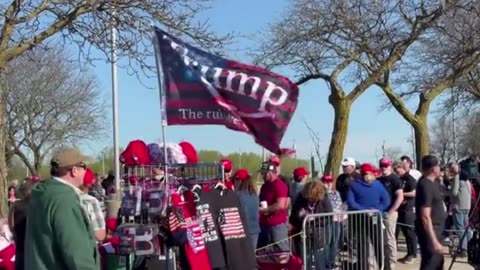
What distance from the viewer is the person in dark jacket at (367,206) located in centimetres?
1168

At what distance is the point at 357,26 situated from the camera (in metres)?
21.1

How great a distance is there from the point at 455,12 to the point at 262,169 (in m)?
10.8

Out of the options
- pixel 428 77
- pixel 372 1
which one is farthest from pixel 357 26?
pixel 428 77

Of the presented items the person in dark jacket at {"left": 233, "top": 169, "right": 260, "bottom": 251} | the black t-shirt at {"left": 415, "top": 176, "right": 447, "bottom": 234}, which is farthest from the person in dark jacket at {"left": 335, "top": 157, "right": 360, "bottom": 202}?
Answer: the black t-shirt at {"left": 415, "top": 176, "right": 447, "bottom": 234}

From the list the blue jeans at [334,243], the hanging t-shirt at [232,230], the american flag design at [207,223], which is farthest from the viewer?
the blue jeans at [334,243]

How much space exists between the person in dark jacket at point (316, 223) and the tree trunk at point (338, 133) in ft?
33.6

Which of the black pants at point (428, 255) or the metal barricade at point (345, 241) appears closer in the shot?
the black pants at point (428, 255)

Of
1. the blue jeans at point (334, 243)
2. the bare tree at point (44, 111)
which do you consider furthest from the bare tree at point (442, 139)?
the blue jeans at point (334, 243)

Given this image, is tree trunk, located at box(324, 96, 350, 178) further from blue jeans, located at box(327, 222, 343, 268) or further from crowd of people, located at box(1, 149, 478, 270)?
blue jeans, located at box(327, 222, 343, 268)

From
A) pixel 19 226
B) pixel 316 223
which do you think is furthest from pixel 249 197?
pixel 19 226

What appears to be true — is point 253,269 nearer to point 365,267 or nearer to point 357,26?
point 365,267

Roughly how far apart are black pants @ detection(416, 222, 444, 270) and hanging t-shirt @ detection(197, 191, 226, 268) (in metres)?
2.61

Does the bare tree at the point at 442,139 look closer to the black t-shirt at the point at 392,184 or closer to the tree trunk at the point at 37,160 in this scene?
the tree trunk at the point at 37,160

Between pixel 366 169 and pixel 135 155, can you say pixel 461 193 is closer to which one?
pixel 366 169
